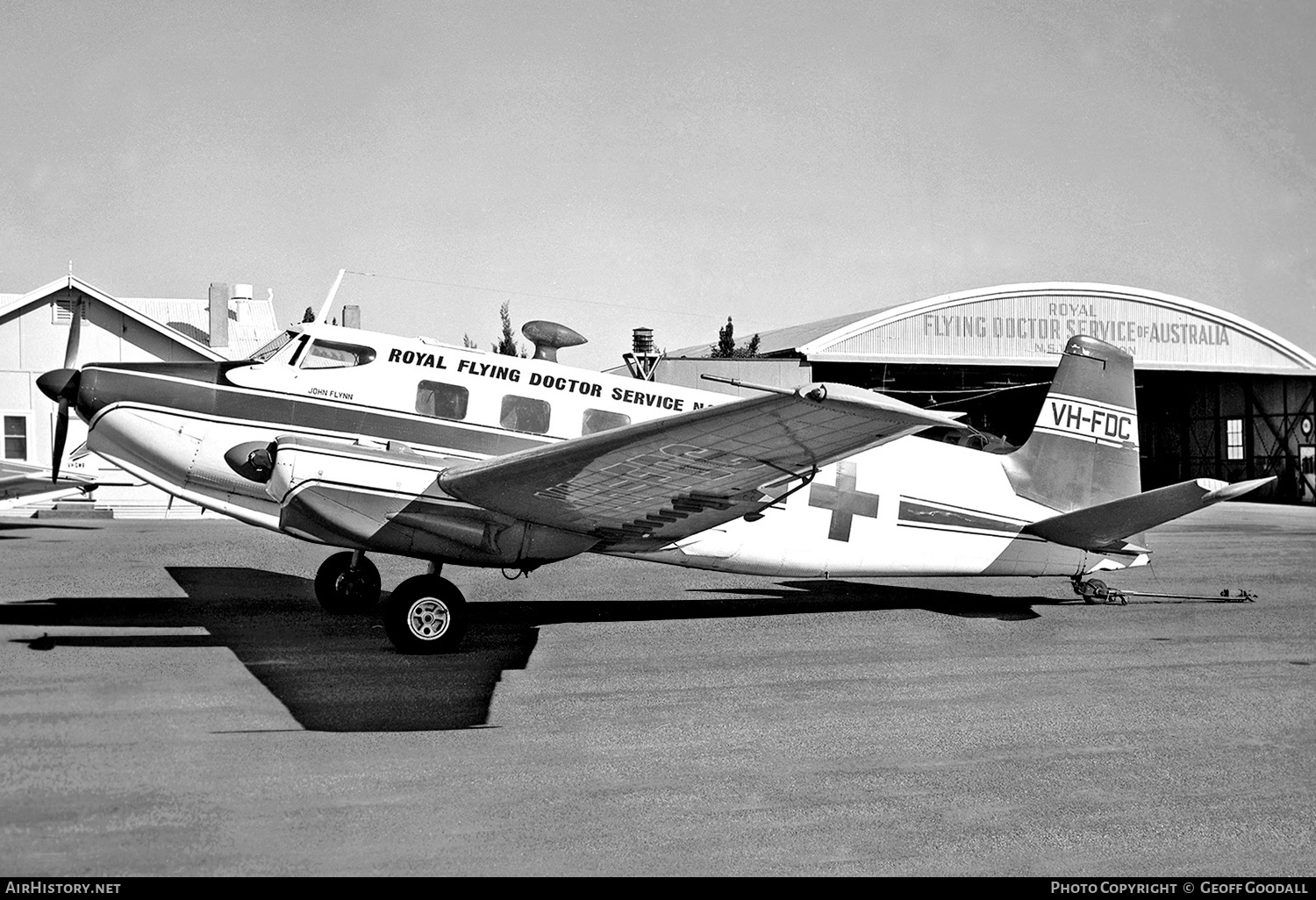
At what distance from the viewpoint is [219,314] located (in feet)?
113

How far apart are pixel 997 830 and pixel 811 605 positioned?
25.7ft

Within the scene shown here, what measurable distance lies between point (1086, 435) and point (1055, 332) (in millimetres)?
28640

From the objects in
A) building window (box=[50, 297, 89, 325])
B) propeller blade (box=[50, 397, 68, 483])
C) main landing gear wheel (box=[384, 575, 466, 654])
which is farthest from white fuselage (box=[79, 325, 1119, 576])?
building window (box=[50, 297, 89, 325])

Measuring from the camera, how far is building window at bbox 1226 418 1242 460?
47.6 metres

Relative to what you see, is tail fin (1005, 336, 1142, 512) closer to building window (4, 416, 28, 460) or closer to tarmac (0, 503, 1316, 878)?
tarmac (0, 503, 1316, 878)

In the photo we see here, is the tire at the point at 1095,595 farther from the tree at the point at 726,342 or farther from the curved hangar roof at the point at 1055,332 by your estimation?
the tree at the point at 726,342

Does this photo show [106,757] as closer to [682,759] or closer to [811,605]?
[682,759]

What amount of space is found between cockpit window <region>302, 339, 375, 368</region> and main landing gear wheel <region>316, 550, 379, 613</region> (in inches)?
89.8

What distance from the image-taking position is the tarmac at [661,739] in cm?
514

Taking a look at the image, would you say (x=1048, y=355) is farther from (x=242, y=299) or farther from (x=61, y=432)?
(x=61, y=432)

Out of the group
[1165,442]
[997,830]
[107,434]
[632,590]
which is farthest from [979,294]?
[997,830]

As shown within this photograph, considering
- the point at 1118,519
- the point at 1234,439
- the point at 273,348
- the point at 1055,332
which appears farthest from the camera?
the point at 1234,439

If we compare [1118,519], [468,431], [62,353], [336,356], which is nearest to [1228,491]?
[1118,519]

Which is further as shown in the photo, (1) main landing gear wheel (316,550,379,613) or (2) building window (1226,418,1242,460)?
(2) building window (1226,418,1242,460)
